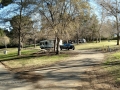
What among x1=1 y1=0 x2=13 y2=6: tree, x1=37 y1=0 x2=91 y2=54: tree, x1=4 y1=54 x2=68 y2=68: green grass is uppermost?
x1=1 y1=0 x2=13 y2=6: tree

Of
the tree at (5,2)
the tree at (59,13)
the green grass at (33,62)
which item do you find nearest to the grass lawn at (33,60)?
the green grass at (33,62)

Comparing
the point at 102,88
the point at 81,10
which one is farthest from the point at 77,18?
the point at 102,88

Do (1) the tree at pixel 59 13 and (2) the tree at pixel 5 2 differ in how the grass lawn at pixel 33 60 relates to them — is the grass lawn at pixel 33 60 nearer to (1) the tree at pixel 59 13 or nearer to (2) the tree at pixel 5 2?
(1) the tree at pixel 59 13

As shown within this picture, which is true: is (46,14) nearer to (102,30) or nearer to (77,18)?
(77,18)

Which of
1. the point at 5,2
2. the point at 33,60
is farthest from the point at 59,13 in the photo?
the point at 5,2

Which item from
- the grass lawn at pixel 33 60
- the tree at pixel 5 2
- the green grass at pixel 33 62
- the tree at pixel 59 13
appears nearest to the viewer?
the green grass at pixel 33 62

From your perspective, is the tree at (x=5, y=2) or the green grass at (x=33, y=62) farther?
the tree at (x=5, y=2)

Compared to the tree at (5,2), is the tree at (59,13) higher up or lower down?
lower down

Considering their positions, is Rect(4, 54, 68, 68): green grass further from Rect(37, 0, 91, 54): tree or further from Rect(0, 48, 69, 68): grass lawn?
Rect(37, 0, 91, 54): tree

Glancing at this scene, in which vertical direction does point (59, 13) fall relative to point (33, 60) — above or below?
above

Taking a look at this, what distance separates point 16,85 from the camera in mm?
13289

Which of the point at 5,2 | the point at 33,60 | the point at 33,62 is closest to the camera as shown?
the point at 33,62

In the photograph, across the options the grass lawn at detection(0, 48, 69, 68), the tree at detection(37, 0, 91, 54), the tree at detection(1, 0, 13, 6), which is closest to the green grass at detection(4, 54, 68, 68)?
the grass lawn at detection(0, 48, 69, 68)

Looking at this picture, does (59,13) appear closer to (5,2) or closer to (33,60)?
(33,60)
